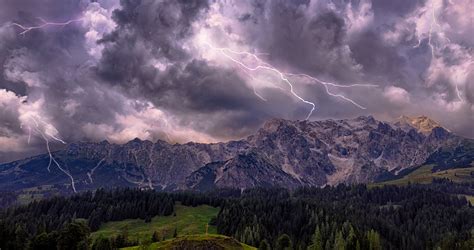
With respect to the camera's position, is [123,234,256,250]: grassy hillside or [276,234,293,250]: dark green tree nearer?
[123,234,256,250]: grassy hillside

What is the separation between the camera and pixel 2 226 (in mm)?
135000

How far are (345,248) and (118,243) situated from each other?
9975 cm

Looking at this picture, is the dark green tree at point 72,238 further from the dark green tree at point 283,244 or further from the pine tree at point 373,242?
the pine tree at point 373,242

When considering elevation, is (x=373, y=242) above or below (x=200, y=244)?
above

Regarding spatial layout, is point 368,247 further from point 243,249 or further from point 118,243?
point 118,243

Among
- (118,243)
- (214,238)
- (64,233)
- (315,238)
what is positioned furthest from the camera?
(315,238)

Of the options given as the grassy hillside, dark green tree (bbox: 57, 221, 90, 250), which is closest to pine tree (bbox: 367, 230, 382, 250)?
the grassy hillside

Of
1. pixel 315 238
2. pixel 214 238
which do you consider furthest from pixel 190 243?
pixel 315 238

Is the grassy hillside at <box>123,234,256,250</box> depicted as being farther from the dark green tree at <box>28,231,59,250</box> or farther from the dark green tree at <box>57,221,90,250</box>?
the dark green tree at <box>28,231,59,250</box>

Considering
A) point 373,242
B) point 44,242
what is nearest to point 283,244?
point 373,242

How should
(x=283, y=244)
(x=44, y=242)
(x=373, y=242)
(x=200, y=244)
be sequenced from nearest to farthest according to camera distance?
(x=44, y=242), (x=200, y=244), (x=283, y=244), (x=373, y=242)

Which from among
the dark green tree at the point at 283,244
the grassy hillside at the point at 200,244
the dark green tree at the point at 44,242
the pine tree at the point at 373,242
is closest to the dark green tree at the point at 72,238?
the dark green tree at the point at 44,242

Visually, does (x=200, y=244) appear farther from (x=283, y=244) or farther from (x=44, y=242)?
(x=283, y=244)

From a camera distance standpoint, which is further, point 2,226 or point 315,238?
point 315,238
